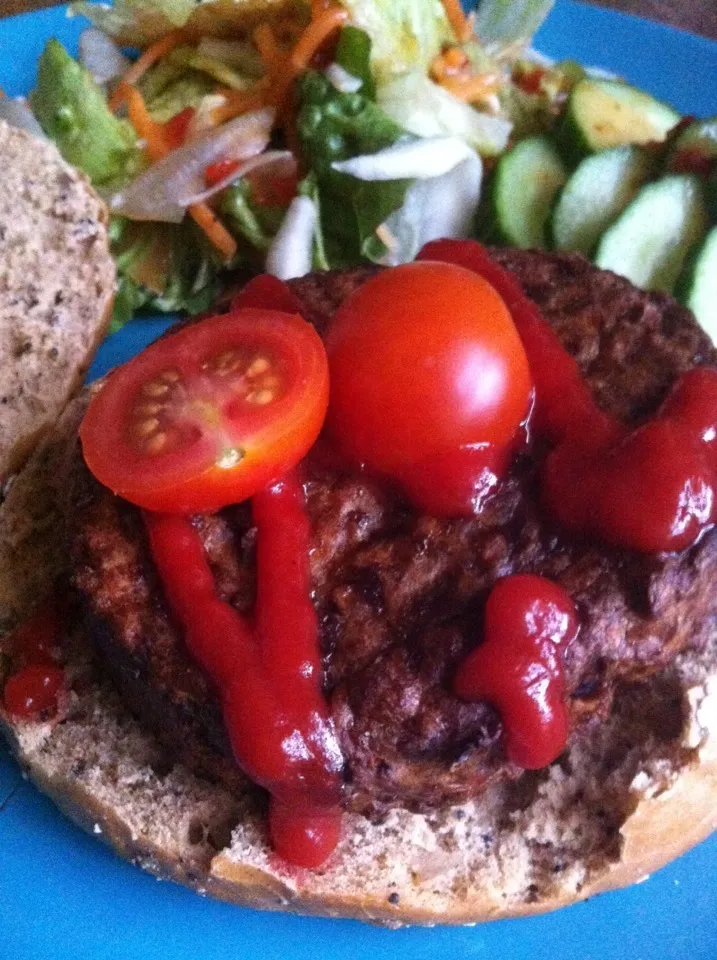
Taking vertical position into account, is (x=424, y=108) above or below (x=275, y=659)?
above

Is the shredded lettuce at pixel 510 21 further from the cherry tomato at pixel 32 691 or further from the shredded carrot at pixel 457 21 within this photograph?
the cherry tomato at pixel 32 691

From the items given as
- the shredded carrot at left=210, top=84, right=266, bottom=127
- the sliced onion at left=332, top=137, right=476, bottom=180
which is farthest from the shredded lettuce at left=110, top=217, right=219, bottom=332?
the sliced onion at left=332, top=137, right=476, bottom=180

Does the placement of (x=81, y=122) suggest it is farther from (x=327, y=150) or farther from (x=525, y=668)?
(x=525, y=668)

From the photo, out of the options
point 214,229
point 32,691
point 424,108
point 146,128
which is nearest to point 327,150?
point 424,108

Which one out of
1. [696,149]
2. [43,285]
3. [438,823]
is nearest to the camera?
[438,823]

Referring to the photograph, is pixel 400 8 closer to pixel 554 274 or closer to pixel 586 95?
pixel 586 95

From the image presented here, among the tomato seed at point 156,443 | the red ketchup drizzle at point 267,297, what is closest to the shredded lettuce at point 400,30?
the red ketchup drizzle at point 267,297
